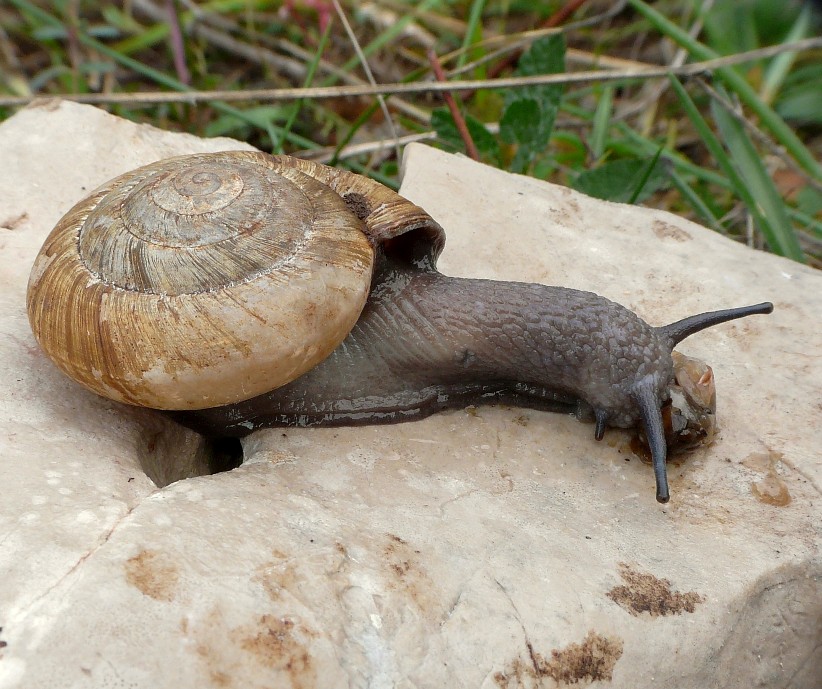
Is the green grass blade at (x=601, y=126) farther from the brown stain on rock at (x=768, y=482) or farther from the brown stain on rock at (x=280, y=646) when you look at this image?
the brown stain on rock at (x=280, y=646)

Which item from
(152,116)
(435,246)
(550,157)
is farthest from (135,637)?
(152,116)

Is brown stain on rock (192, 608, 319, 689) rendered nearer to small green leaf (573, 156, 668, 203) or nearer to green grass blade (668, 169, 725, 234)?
small green leaf (573, 156, 668, 203)

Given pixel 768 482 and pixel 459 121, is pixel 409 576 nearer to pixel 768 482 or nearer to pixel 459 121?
pixel 768 482

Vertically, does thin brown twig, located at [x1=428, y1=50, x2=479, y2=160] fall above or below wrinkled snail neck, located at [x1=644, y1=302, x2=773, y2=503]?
above

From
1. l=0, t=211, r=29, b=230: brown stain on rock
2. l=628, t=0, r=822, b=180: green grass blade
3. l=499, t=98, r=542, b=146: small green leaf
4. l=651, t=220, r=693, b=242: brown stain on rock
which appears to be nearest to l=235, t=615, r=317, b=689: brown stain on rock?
l=0, t=211, r=29, b=230: brown stain on rock


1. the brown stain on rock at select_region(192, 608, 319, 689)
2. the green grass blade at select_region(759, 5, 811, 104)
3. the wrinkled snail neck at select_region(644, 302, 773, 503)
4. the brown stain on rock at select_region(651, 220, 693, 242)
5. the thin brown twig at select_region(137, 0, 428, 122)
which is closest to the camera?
the brown stain on rock at select_region(192, 608, 319, 689)

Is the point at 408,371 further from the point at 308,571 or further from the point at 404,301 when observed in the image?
the point at 308,571

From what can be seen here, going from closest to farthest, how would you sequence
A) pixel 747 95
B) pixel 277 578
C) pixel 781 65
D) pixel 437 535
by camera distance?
pixel 277 578
pixel 437 535
pixel 747 95
pixel 781 65

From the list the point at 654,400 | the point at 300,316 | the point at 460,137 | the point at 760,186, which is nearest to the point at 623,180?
the point at 760,186
